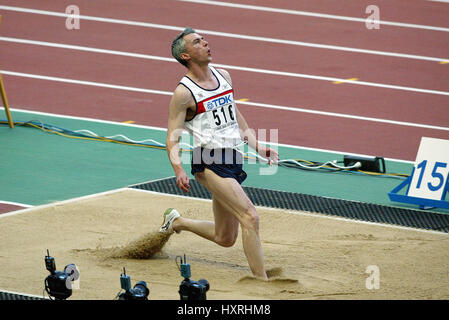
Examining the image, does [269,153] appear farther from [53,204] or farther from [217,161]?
[53,204]

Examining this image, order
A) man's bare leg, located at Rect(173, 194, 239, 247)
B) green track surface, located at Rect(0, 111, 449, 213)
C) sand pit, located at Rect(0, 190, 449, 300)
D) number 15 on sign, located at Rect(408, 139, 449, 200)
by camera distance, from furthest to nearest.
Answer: green track surface, located at Rect(0, 111, 449, 213) < number 15 on sign, located at Rect(408, 139, 449, 200) < man's bare leg, located at Rect(173, 194, 239, 247) < sand pit, located at Rect(0, 190, 449, 300)

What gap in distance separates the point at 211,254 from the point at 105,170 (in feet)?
10.6

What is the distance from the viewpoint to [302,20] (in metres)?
20.5

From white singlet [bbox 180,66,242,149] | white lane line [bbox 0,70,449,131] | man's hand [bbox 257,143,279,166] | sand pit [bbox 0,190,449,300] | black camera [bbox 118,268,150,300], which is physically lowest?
black camera [bbox 118,268,150,300]

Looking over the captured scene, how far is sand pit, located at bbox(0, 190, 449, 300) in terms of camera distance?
28.0 feet

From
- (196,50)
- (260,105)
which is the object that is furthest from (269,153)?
(260,105)

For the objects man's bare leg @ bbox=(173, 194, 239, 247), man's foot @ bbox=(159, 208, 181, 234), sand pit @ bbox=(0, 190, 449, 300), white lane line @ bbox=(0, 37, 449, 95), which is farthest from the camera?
white lane line @ bbox=(0, 37, 449, 95)

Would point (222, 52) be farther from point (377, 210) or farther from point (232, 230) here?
point (232, 230)

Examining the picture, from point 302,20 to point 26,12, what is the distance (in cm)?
593

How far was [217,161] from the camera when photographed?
8805 millimetres

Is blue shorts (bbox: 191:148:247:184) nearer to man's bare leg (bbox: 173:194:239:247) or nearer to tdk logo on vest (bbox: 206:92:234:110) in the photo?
man's bare leg (bbox: 173:194:239:247)

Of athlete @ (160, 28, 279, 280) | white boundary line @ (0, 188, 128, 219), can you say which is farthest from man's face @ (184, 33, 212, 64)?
white boundary line @ (0, 188, 128, 219)

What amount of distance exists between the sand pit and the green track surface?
2.36 ft
